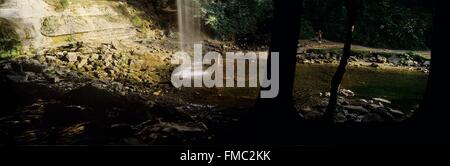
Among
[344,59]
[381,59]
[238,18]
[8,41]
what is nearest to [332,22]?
[381,59]

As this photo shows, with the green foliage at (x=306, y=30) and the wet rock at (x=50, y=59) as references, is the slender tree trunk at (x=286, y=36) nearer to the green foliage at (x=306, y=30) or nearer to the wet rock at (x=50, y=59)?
the wet rock at (x=50, y=59)

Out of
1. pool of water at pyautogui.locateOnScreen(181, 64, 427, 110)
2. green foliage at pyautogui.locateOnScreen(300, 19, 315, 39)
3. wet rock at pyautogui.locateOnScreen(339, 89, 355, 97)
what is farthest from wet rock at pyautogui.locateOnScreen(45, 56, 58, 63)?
green foliage at pyautogui.locateOnScreen(300, 19, 315, 39)

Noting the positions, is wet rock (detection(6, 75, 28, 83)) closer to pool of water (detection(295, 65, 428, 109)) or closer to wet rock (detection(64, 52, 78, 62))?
wet rock (detection(64, 52, 78, 62))

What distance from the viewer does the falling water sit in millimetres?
21797

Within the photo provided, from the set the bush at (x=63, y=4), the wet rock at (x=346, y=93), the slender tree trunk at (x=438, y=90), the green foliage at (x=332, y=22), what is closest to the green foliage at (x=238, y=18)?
the green foliage at (x=332, y=22)

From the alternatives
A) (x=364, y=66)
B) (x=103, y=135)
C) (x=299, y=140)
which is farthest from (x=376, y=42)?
(x=103, y=135)

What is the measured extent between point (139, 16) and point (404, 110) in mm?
14295

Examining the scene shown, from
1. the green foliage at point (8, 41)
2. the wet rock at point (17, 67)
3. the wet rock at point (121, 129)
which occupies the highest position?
the green foliage at point (8, 41)

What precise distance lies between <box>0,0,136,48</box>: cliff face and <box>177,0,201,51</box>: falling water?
3124 mm

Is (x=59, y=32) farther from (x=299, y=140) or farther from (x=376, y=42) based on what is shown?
(x=376, y=42)

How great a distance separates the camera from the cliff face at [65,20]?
15.3 m

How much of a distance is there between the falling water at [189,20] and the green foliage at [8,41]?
8.73 meters

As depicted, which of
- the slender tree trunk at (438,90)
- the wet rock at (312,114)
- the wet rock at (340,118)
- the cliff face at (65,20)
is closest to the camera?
the slender tree trunk at (438,90)

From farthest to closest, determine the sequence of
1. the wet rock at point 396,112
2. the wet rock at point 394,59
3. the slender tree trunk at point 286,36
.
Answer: the wet rock at point 394,59 → the wet rock at point 396,112 → the slender tree trunk at point 286,36
